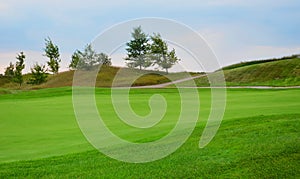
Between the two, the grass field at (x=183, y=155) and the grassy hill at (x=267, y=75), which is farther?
the grassy hill at (x=267, y=75)

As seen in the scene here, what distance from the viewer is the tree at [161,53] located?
45000 millimetres

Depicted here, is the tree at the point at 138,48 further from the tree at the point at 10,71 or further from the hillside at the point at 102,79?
the tree at the point at 10,71

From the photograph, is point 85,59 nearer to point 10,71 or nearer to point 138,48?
point 138,48

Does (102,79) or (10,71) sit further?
(10,71)

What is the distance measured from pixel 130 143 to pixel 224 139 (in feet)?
5.47

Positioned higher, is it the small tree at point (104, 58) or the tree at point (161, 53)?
the tree at point (161, 53)

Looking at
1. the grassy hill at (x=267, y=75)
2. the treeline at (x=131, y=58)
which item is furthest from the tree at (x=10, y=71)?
the grassy hill at (x=267, y=75)

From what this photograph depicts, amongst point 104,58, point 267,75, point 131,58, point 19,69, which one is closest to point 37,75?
point 19,69

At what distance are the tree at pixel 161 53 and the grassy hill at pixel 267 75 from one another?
17.8ft

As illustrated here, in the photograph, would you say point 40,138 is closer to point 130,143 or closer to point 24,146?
point 24,146

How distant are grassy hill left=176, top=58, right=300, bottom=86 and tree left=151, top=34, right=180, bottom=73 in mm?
5423

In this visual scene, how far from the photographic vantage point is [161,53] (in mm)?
48438

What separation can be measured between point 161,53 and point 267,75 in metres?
13.9

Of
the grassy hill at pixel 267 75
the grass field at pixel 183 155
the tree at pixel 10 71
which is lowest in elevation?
the grass field at pixel 183 155
